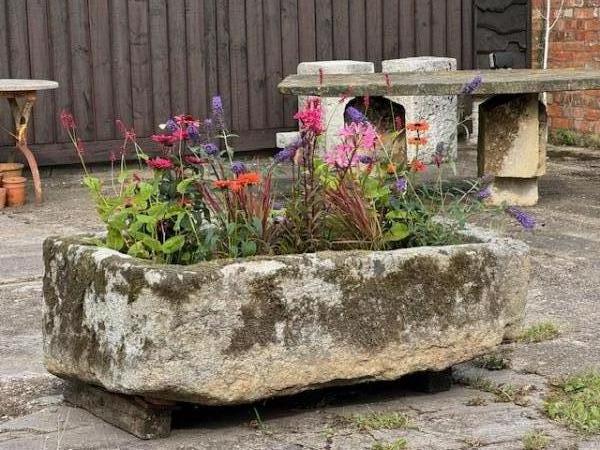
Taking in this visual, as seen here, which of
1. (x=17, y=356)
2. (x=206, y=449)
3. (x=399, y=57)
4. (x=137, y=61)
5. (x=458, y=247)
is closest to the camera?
(x=206, y=449)

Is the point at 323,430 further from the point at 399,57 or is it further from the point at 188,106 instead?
the point at 399,57

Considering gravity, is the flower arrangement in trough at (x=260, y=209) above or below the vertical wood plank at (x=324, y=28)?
below

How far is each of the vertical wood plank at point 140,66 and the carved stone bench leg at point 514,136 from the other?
114 inches

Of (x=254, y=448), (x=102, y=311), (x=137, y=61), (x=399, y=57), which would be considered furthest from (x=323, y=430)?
(x=399, y=57)

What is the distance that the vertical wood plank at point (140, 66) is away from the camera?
9117mm

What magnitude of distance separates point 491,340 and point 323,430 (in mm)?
597

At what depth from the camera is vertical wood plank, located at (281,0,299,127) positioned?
967 cm

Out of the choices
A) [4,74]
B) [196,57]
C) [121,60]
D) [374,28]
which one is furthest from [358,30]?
[4,74]

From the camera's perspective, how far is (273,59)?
966cm

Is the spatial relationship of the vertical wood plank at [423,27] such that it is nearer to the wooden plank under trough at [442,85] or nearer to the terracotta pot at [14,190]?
the wooden plank under trough at [442,85]

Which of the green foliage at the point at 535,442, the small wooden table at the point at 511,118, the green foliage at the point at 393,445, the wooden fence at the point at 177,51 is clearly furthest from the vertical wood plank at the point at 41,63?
the green foliage at the point at 535,442

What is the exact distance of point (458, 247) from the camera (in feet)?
11.9

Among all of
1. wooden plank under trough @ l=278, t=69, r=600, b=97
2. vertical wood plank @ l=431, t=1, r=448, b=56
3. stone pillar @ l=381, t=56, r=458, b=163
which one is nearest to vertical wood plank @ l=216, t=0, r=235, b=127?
stone pillar @ l=381, t=56, r=458, b=163

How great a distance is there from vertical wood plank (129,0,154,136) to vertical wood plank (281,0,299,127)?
111 centimetres
